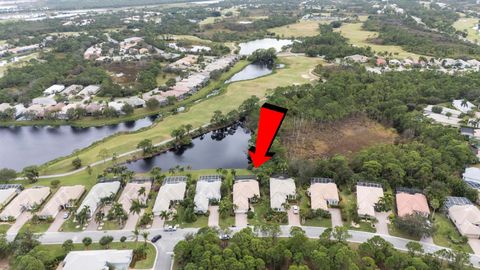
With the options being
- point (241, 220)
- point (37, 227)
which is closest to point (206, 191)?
point (241, 220)

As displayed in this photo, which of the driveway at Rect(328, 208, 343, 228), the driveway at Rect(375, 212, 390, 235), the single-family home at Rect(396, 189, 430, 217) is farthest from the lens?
the single-family home at Rect(396, 189, 430, 217)

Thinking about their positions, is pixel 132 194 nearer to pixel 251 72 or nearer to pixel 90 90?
pixel 90 90

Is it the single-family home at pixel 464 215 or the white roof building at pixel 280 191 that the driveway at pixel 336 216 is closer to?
the white roof building at pixel 280 191

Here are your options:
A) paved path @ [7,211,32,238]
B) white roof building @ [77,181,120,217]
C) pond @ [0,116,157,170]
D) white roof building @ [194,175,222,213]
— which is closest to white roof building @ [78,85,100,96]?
pond @ [0,116,157,170]

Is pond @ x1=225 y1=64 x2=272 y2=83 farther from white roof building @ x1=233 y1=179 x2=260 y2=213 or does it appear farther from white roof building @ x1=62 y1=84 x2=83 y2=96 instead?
white roof building @ x1=233 y1=179 x2=260 y2=213

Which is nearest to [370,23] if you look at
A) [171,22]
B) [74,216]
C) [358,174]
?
[171,22]
